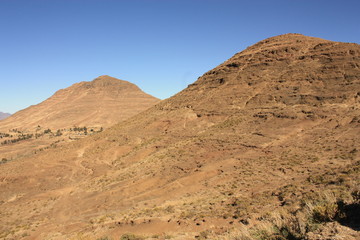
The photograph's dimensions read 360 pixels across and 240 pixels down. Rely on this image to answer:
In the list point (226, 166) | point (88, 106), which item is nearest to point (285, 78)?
point (226, 166)

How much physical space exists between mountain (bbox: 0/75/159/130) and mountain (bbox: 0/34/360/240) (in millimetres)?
45630

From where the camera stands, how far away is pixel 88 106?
86.5 metres

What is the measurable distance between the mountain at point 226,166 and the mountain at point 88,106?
4563 centimetres

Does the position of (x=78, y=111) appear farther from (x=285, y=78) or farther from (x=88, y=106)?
(x=285, y=78)

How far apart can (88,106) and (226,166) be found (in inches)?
3041

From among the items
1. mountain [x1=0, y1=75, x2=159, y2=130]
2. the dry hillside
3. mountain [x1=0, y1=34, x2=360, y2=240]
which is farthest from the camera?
mountain [x1=0, y1=75, x2=159, y2=130]

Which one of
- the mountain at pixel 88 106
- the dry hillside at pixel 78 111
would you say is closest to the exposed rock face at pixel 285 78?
the dry hillside at pixel 78 111

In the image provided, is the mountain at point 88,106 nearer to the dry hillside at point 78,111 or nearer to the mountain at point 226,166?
the dry hillside at point 78,111

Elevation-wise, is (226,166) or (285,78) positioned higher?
(285,78)

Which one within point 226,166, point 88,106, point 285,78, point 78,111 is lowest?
point 226,166

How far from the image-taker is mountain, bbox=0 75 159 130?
254 feet

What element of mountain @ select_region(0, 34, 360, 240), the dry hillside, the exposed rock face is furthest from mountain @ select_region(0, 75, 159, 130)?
the exposed rock face

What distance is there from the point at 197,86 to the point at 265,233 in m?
31.5

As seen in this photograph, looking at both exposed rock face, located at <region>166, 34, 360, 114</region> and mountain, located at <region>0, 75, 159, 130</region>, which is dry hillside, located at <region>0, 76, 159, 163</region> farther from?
exposed rock face, located at <region>166, 34, 360, 114</region>
